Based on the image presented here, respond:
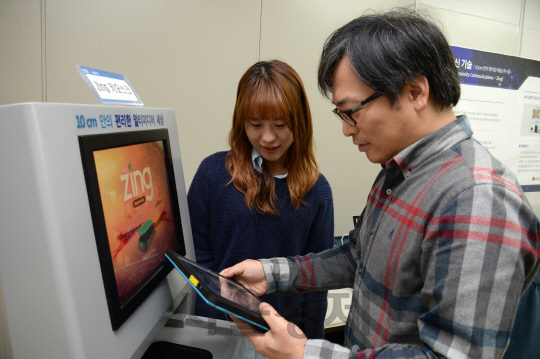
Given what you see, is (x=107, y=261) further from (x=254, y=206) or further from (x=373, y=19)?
(x=373, y=19)

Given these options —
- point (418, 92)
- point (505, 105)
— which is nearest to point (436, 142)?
point (418, 92)

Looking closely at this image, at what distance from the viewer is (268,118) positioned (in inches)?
42.0

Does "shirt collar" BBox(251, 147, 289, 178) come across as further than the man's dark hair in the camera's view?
Yes

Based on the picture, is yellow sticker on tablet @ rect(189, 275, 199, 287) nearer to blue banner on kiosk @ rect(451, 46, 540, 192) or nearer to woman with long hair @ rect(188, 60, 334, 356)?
woman with long hair @ rect(188, 60, 334, 356)

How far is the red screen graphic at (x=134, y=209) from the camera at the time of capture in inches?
24.0

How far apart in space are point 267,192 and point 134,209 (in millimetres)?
533

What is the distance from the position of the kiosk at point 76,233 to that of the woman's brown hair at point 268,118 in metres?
0.42

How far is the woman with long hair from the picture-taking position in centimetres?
109

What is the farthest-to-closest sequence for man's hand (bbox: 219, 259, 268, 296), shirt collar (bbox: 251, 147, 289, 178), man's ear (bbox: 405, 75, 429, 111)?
shirt collar (bbox: 251, 147, 289, 178)
man's hand (bbox: 219, 259, 268, 296)
man's ear (bbox: 405, 75, 429, 111)

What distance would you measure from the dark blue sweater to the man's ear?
0.55m

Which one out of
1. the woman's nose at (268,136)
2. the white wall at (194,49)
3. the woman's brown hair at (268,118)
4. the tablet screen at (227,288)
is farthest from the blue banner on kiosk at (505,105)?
the tablet screen at (227,288)

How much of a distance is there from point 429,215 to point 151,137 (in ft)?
2.10

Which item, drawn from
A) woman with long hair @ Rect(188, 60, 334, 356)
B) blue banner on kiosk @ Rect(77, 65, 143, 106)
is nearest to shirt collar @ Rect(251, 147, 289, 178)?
woman with long hair @ Rect(188, 60, 334, 356)

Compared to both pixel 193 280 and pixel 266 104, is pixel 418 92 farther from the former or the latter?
pixel 193 280
